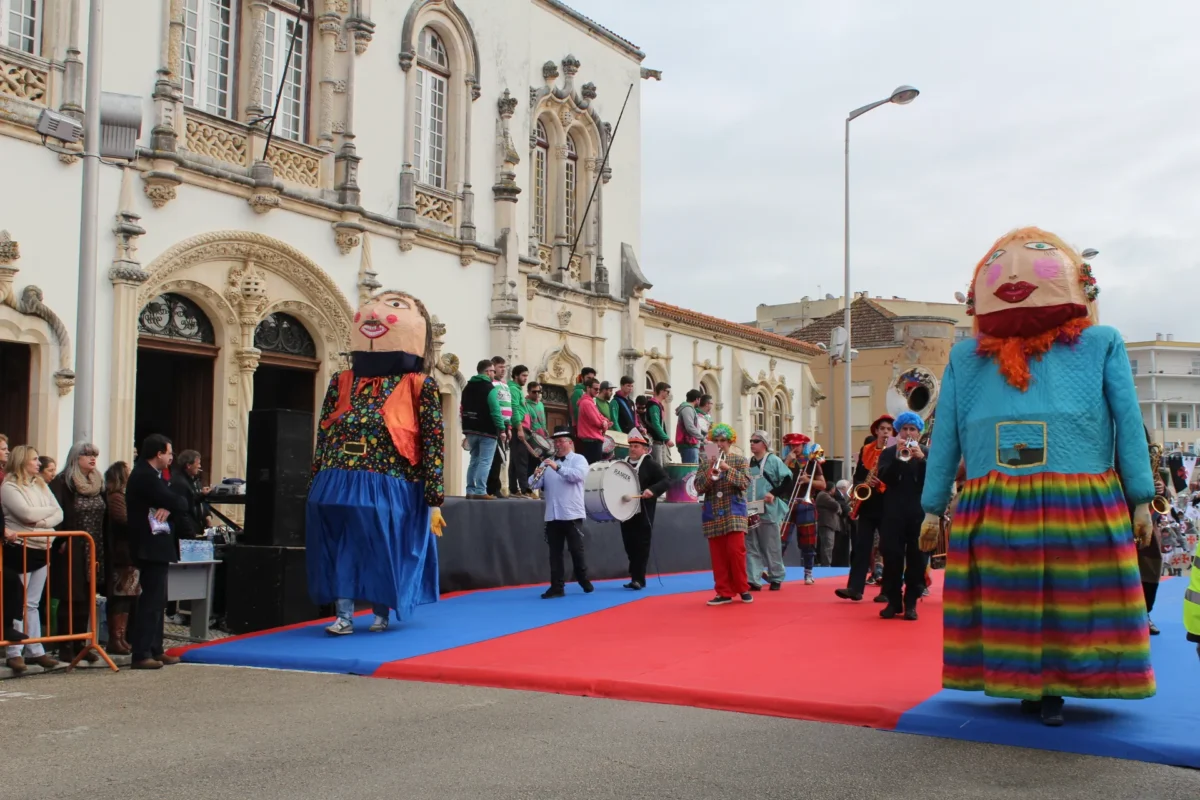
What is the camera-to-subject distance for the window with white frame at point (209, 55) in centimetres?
1628

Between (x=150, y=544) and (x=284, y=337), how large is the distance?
9358 mm

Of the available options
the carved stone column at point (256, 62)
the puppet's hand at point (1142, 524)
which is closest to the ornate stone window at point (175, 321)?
the carved stone column at point (256, 62)

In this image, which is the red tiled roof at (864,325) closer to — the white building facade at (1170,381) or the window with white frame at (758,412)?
the window with white frame at (758,412)

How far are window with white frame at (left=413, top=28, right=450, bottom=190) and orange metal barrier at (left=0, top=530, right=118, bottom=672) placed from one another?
38.7ft

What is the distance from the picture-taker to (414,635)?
968 cm

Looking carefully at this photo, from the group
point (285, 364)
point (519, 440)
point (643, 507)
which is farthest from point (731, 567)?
point (285, 364)

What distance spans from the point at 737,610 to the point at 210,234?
8775 millimetres

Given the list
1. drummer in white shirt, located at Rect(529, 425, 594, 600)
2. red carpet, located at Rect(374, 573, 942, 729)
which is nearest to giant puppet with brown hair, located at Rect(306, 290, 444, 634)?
red carpet, located at Rect(374, 573, 942, 729)

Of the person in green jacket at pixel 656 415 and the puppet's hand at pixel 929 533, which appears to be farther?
the person in green jacket at pixel 656 415

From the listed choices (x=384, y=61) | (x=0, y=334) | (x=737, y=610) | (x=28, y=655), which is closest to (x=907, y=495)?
(x=737, y=610)

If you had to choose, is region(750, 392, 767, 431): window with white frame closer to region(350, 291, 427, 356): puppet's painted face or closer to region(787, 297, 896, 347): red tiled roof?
region(787, 297, 896, 347): red tiled roof

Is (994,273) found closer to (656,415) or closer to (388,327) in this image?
(388,327)

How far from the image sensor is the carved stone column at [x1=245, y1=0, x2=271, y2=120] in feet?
55.3

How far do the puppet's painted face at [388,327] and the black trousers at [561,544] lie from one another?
10.5 ft
